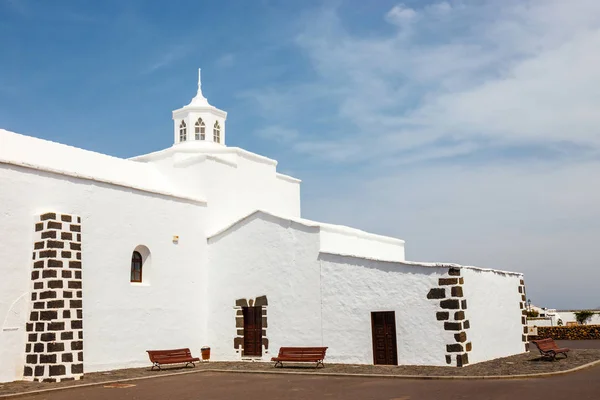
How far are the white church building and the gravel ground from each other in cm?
53

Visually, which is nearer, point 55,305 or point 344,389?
point 344,389

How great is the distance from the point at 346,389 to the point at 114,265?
28.7ft

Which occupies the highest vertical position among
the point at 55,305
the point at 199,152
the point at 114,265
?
the point at 199,152

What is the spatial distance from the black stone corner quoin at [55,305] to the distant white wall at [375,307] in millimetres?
7493

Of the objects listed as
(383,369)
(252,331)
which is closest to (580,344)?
(383,369)

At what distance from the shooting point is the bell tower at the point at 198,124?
25219 millimetres

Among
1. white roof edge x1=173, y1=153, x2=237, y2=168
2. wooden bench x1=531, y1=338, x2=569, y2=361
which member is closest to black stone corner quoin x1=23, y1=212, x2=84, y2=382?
white roof edge x1=173, y1=153, x2=237, y2=168

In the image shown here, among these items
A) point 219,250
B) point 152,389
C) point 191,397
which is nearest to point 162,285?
point 219,250

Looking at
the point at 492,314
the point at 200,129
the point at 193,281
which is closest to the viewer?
the point at 492,314

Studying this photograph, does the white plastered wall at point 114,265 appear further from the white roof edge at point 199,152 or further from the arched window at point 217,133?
the arched window at point 217,133

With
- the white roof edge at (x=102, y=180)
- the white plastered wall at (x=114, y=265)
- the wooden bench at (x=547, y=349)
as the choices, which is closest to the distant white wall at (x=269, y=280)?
the white plastered wall at (x=114, y=265)

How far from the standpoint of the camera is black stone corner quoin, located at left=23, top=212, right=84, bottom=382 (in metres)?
15.3

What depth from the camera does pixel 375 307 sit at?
59.0 ft

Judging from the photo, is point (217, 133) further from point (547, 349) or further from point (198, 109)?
point (547, 349)
